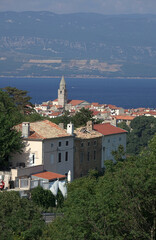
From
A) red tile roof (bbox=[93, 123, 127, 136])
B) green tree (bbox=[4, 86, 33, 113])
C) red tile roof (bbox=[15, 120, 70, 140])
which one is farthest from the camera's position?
green tree (bbox=[4, 86, 33, 113])

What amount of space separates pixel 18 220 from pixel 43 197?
9452 mm

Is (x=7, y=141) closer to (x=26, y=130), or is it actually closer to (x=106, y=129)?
(x=26, y=130)

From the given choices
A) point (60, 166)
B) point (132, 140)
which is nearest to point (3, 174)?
point (60, 166)

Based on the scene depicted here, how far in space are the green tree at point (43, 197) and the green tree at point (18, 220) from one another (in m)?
6.73

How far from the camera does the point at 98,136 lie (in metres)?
48.1

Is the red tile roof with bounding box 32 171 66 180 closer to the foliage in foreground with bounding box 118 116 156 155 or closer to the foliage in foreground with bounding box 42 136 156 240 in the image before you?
the foliage in foreground with bounding box 42 136 156 240

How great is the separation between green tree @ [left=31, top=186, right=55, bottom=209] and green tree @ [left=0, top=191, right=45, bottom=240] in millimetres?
6731

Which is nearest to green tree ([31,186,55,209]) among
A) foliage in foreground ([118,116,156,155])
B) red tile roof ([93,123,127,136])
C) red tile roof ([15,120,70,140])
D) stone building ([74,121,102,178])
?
red tile roof ([15,120,70,140])

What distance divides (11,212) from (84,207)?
5047 mm

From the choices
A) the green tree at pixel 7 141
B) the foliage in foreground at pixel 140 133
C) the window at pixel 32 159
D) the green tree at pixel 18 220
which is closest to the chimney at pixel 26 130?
the green tree at pixel 7 141

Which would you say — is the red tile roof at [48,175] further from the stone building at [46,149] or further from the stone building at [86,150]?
the stone building at [86,150]

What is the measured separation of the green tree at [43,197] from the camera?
34.0 metres

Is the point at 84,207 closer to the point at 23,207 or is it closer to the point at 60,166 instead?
the point at 23,207

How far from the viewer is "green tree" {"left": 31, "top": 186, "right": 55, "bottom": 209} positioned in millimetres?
33969
